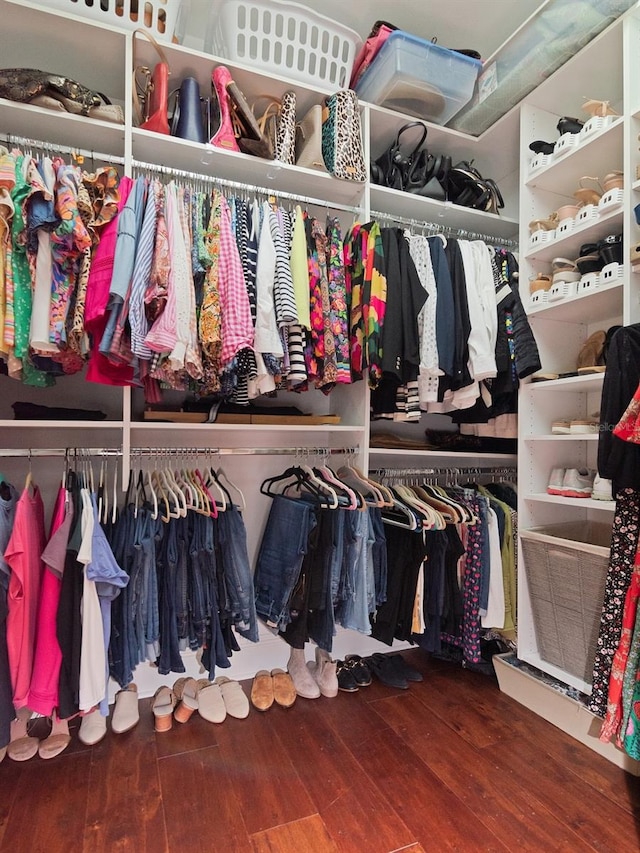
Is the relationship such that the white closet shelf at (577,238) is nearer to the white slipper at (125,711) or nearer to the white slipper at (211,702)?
the white slipper at (211,702)

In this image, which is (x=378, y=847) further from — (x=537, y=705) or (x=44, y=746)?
(x=44, y=746)

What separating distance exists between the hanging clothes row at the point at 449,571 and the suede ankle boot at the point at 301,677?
36 centimetres

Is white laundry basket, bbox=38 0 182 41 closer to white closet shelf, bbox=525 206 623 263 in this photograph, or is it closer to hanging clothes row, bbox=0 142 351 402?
hanging clothes row, bbox=0 142 351 402

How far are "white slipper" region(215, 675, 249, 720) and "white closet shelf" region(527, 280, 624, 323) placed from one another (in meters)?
2.01

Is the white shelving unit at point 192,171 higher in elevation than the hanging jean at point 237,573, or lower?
higher

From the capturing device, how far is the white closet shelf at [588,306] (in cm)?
175

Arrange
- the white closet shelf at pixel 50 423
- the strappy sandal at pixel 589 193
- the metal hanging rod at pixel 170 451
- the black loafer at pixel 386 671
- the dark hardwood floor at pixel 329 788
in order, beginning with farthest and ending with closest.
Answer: the black loafer at pixel 386 671 → the strappy sandal at pixel 589 193 → the metal hanging rod at pixel 170 451 → the white closet shelf at pixel 50 423 → the dark hardwood floor at pixel 329 788

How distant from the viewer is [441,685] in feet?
6.82

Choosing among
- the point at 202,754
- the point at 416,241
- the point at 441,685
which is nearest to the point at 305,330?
the point at 416,241

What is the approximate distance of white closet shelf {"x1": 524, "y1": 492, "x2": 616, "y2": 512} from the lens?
1.67 m

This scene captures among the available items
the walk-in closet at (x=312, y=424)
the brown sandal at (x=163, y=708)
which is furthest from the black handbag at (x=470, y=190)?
the brown sandal at (x=163, y=708)

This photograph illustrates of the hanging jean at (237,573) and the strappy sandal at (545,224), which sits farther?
the strappy sandal at (545,224)

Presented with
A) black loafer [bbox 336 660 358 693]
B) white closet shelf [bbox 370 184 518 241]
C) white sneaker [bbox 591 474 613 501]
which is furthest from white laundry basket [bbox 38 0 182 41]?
black loafer [bbox 336 660 358 693]

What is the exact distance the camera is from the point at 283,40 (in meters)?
1.80
